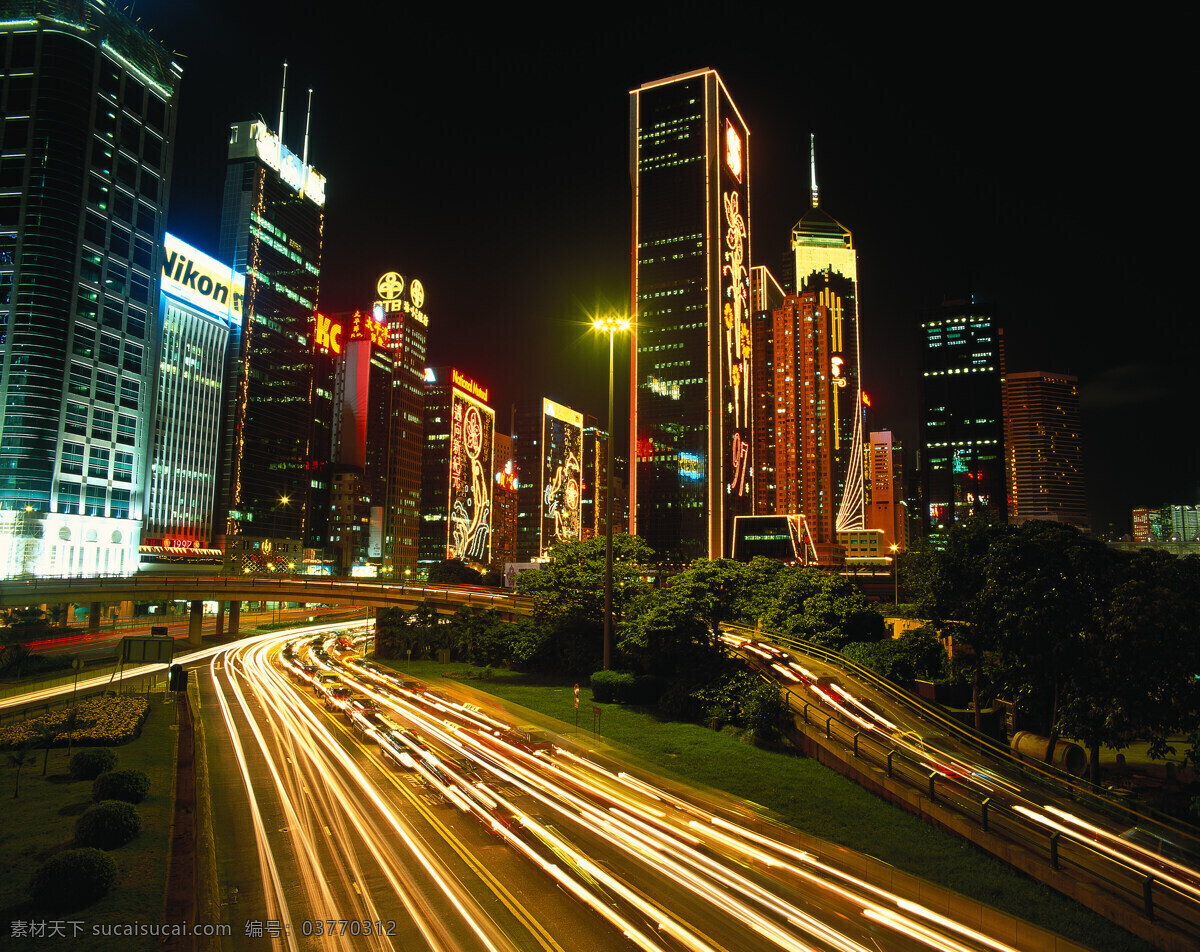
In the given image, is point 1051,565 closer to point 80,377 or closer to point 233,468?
point 80,377

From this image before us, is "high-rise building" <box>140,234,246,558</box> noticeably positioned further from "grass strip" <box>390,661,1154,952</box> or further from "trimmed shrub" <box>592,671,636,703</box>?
"grass strip" <box>390,661,1154,952</box>

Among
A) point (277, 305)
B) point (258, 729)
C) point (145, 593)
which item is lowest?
point (258, 729)

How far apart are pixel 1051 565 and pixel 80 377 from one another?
128 m

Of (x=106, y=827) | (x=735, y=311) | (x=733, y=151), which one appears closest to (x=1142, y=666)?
(x=106, y=827)

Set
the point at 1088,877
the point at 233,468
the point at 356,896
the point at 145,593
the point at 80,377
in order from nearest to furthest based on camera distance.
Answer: the point at 356,896, the point at 1088,877, the point at 145,593, the point at 80,377, the point at 233,468

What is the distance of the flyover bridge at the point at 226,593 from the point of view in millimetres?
58031

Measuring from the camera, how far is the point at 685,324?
6314 inches

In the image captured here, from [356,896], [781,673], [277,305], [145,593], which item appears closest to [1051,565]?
[781,673]

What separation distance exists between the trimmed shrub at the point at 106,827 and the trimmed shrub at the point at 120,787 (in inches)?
108

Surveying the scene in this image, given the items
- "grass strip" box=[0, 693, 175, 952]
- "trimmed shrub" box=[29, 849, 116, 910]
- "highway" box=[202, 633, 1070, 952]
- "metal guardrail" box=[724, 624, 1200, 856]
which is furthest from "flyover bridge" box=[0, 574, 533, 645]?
"trimmed shrub" box=[29, 849, 116, 910]

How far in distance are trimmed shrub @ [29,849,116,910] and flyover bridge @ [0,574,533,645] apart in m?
41.3

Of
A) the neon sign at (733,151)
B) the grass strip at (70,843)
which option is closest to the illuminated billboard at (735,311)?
the neon sign at (733,151)

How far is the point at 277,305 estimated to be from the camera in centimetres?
17075

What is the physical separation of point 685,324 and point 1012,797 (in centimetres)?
14657
